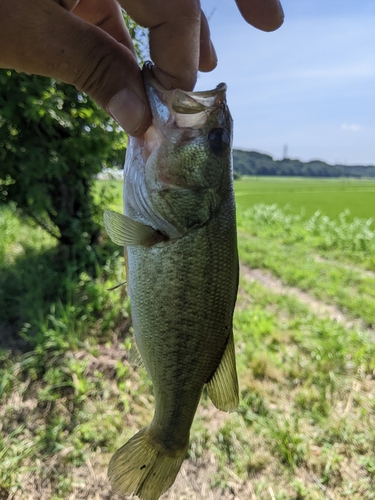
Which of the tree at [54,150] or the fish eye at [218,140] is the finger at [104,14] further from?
the tree at [54,150]

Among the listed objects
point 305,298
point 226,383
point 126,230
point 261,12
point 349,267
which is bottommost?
point 349,267

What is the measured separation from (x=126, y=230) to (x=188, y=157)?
42 cm

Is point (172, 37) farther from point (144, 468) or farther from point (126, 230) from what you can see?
point (144, 468)

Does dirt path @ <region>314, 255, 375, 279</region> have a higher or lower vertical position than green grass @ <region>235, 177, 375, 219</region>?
higher

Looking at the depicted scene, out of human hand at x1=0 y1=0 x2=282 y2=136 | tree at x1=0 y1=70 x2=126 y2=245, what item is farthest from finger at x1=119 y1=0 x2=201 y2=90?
tree at x1=0 y1=70 x2=126 y2=245

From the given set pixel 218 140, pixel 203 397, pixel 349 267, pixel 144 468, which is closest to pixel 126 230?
pixel 218 140

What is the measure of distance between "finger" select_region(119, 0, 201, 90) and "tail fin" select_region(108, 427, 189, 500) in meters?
1.61

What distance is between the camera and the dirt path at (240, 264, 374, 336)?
17.1 ft

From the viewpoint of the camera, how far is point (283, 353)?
13.8 ft

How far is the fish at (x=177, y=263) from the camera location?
1.65m

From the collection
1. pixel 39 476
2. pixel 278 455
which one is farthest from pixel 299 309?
pixel 39 476

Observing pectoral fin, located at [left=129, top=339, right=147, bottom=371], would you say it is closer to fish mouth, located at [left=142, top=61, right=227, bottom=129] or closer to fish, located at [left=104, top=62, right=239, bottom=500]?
fish, located at [left=104, top=62, right=239, bottom=500]

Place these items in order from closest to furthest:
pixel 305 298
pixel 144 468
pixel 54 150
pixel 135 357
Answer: pixel 144 468, pixel 135 357, pixel 54 150, pixel 305 298

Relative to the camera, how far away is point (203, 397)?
3.66 m
